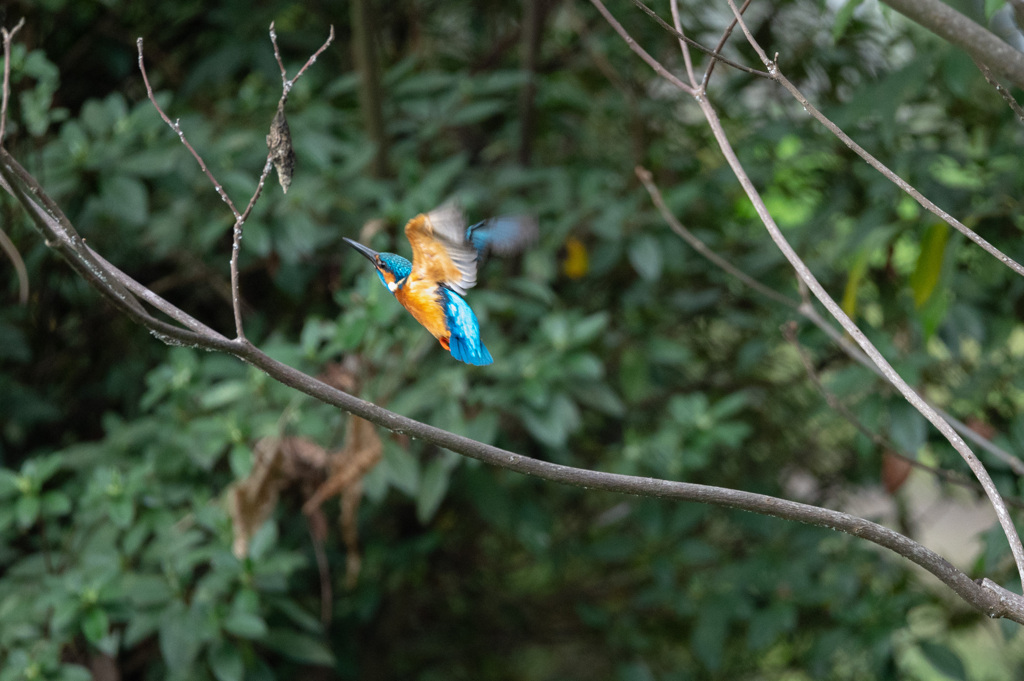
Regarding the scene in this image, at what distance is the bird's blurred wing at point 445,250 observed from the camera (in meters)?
0.55

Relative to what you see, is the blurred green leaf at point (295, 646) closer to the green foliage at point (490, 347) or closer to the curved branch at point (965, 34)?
the green foliage at point (490, 347)

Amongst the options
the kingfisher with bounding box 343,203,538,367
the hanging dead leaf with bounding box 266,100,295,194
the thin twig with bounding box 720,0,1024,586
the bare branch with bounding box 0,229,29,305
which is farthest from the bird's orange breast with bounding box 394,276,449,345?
the bare branch with bounding box 0,229,29,305

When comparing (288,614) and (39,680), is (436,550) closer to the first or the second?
(288,614)

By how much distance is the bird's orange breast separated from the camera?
544 millimetres

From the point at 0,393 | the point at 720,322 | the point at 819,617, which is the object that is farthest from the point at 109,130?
the point at 819,617

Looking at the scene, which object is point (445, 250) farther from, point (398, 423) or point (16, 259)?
point (16, 259)

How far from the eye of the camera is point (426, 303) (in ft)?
1.79

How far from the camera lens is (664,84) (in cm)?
220

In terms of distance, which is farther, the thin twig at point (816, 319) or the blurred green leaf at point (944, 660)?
the blurred green leaf at point (944, 660)

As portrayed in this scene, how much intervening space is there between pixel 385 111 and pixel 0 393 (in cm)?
96

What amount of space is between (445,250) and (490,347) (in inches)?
38.1

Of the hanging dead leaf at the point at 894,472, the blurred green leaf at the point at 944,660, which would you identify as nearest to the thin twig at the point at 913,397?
the hanging dead leaf at the point at 894,472

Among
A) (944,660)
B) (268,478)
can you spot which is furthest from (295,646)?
(944,660)

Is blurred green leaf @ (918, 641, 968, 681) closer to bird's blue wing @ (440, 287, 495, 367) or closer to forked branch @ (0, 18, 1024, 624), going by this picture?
forked branch @ (0, 18, 1024, 624)
